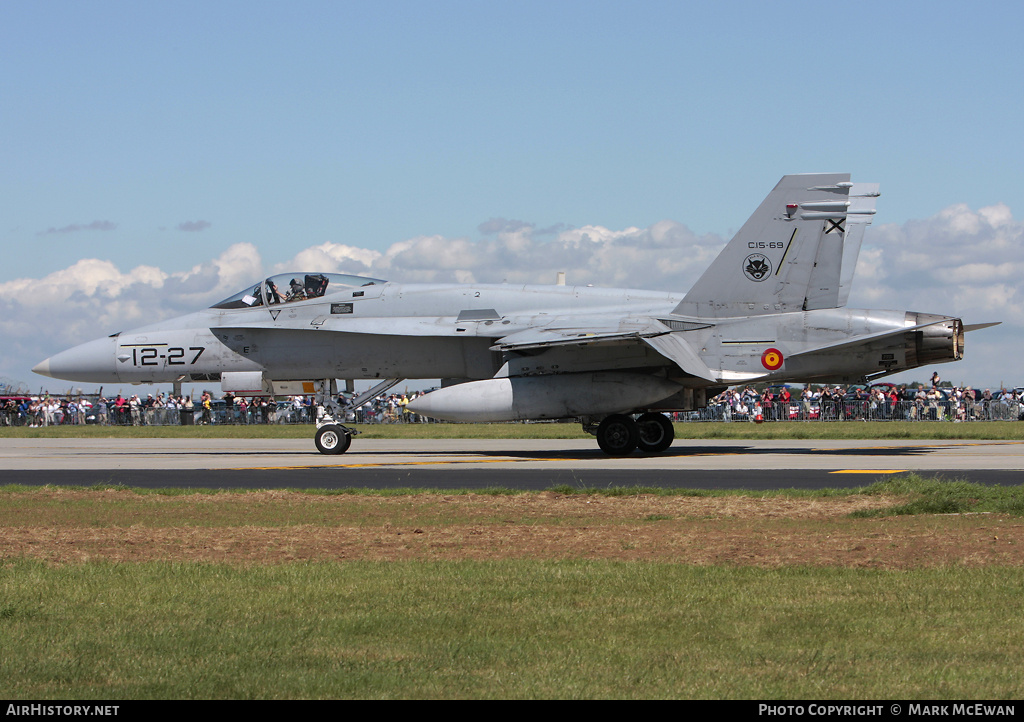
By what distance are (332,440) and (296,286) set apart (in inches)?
137

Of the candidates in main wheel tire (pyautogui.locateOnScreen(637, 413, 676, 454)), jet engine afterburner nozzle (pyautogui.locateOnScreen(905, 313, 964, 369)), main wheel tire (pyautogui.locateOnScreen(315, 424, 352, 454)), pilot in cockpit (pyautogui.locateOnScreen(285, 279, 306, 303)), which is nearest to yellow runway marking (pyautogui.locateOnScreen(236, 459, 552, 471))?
main wheel tire (pyautogui.locateOnScreen(315, 424, 352, 454))

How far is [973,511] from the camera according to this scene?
1050cm

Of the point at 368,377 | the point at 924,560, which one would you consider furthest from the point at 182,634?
the point at 368,377

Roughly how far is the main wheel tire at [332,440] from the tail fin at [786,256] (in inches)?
314

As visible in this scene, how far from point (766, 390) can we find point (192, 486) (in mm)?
43045

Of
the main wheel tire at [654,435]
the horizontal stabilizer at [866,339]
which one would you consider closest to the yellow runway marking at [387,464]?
the main wheel tire at [654,435]

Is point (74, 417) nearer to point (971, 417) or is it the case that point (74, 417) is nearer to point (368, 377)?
point (368, 377)

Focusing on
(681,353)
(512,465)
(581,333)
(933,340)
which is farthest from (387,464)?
(933,340)

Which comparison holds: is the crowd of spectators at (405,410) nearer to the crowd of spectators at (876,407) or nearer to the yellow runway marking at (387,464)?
the crowd of spectators at (876,407)

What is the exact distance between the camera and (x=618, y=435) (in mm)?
20750

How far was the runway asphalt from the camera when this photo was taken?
49.4 ft

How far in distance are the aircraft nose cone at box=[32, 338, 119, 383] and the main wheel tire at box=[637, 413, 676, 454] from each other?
11.6 metres

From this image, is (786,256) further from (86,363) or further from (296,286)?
(86,363)
